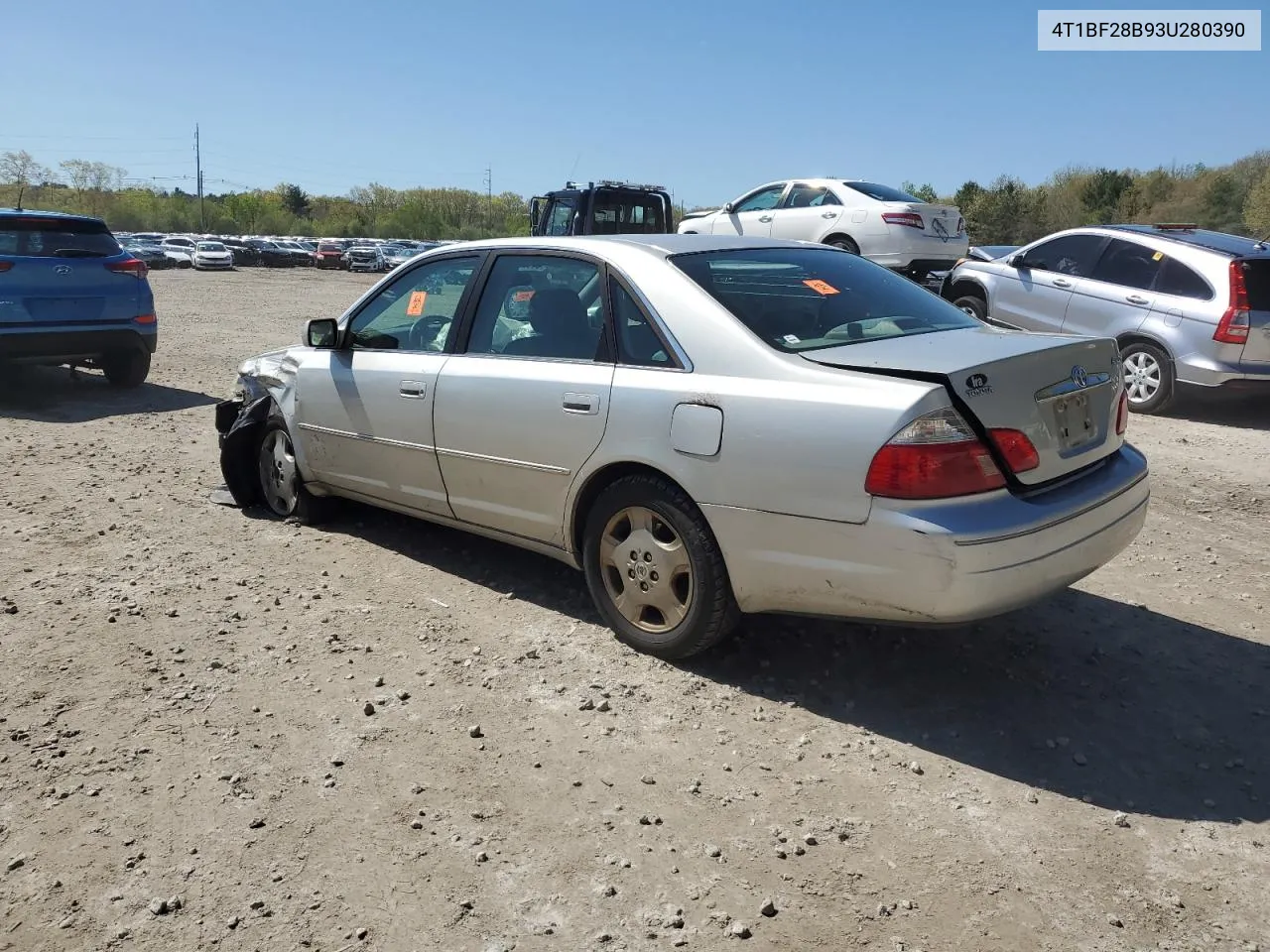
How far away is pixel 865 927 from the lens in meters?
2.59

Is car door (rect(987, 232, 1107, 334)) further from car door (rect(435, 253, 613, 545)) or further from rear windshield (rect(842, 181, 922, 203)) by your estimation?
car door (rect(435, 253, 613, 545))

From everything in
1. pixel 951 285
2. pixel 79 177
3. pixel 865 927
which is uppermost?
pixel 79 177

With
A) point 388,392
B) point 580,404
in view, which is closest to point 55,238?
point 388,392

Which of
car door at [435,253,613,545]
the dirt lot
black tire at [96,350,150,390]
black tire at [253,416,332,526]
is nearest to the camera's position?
the dirt lot

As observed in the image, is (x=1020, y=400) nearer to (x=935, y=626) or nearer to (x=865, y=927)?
(x=935, y=626)

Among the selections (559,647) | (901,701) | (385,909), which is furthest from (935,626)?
(385,909)

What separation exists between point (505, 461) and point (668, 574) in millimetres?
954

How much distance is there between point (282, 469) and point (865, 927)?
4.38m

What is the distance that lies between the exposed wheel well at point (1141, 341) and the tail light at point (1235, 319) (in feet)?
1.54

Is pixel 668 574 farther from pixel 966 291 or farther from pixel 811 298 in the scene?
pixel 966 291

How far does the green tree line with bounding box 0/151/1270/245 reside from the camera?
151ft

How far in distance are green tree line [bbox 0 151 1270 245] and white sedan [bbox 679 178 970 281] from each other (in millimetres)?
A: 30996

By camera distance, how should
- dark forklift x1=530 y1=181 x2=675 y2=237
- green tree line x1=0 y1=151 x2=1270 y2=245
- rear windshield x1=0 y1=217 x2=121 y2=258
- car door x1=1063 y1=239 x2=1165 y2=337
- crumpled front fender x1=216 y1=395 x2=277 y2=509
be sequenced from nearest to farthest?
crumpled front fender x1=216 y1=395 x2=277 y2=509, rear windshield x1=0 y1=217 x2=121 y2=258, car door x1=1063 y1=239 x2=1165 y2=337, dark forklift x1=530 y1=181 x2=675 y2=237, green tree line x1=0 y1=151 x2=1270 y2=245

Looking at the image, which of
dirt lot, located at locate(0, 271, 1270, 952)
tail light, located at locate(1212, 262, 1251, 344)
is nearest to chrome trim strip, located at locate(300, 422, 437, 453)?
dirt lot, located at locate(0, 271, 1270, 952)
